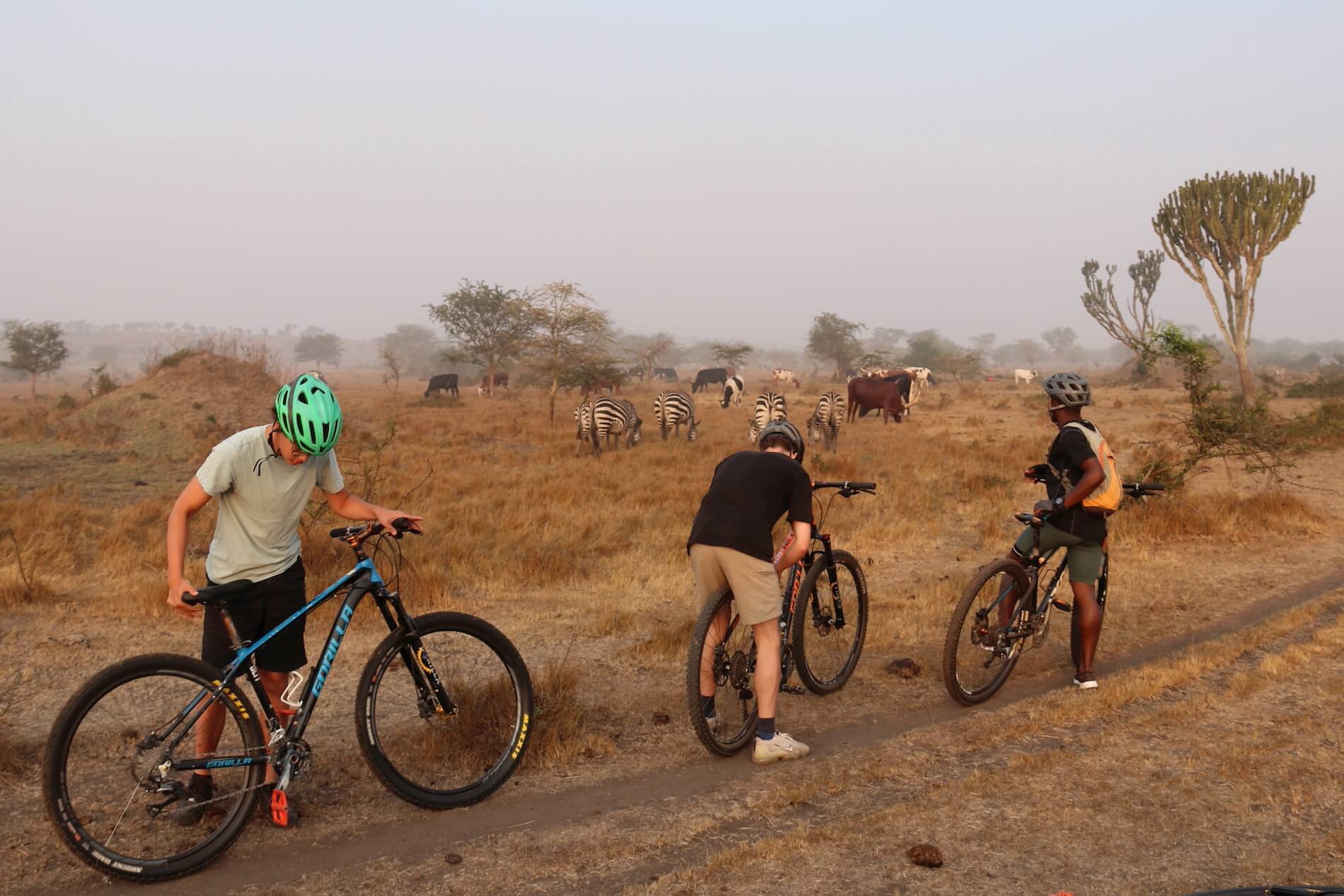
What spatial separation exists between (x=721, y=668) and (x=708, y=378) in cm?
4948

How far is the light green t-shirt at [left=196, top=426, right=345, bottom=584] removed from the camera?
380 centimetres

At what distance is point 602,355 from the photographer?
28953mm

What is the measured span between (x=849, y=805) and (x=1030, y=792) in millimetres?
874

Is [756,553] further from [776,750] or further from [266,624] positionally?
[266,624]

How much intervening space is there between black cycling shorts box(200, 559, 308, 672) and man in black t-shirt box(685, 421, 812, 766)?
6.48 feet

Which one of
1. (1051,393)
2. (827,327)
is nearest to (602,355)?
(1051,393)

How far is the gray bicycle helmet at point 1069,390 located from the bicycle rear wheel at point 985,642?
113 centimetres

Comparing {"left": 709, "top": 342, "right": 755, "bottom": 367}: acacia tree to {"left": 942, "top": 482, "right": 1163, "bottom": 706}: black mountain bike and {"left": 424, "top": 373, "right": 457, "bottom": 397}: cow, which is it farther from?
{"left": 942, "top": 482, "right": 1163, "bottom": 706}: black mountain bike

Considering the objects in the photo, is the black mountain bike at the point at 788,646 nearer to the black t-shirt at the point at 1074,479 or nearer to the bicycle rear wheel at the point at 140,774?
the black t-shirt at the point at 1074,479

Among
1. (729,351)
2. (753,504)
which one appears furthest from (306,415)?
(729,351)

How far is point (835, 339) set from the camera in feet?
228

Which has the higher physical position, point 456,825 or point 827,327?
point 827,327

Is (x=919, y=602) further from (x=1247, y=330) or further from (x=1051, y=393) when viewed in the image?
(x=1247, y=330)

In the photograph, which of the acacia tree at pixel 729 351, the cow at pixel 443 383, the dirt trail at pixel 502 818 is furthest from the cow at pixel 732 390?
the dirt trail at pixel 502 818
